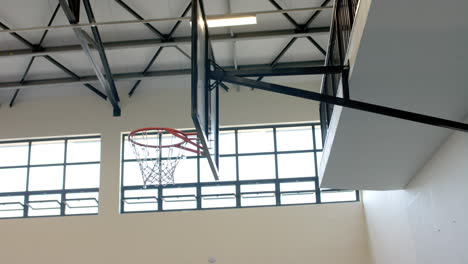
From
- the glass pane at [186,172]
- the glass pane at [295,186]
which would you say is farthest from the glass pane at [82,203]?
the glass pane at [295,186]

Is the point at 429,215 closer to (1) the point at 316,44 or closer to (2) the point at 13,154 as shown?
(1) the point at 316,44

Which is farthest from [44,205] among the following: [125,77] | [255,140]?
[255,140]

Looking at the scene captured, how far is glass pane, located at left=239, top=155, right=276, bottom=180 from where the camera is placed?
16016mm

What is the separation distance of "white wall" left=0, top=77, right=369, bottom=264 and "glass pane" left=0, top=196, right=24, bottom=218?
13.5 inches

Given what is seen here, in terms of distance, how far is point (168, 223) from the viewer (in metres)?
15.6

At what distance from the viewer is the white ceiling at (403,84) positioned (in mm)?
5484

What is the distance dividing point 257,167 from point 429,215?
643 centimetres

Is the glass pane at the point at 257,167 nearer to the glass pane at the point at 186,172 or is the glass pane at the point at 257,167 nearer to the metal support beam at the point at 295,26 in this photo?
the glass pane at the point at 186,172

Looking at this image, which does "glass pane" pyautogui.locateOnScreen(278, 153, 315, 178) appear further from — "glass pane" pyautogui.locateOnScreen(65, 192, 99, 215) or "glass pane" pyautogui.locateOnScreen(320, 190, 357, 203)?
"glass pane" pyautogui.locateOnScreen(65, 192, 99, 215)

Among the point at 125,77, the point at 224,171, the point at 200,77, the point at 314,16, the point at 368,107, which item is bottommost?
the point at 368,107

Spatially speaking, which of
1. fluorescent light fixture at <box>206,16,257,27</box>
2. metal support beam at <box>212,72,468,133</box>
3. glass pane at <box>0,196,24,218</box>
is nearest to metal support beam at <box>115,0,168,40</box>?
fluorescent light fixture at <box>206,16,257,27</box>

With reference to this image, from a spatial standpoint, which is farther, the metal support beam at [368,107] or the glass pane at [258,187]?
the glass pane at [258,187]

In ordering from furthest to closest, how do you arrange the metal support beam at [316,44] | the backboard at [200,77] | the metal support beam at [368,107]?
the metal support beam at [316,44] < the backboard at [200,77] < the metal support beam at [368,107]

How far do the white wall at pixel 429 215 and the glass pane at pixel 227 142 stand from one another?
426cm
